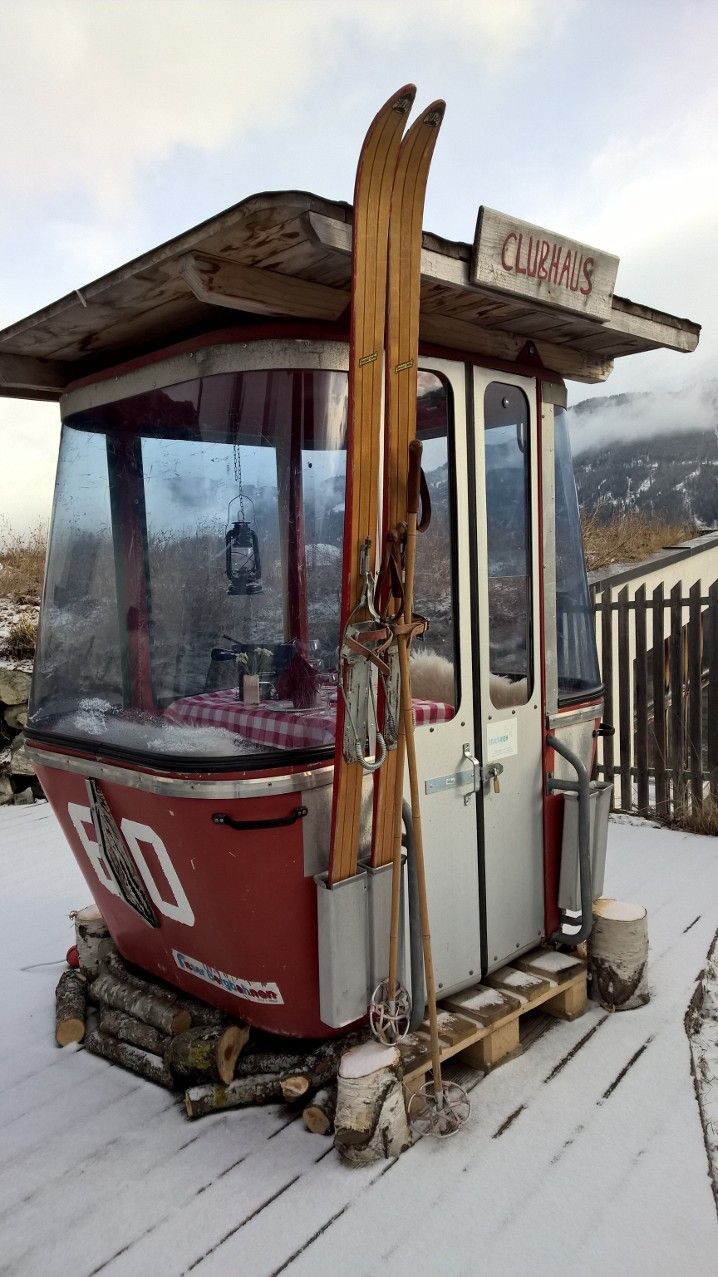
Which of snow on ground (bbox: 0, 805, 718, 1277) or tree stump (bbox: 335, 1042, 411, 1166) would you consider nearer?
snow on ground (bbox: 0, 805, 718, 1277)

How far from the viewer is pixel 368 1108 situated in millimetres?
2607

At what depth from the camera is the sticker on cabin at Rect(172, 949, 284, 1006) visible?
292 centimetres

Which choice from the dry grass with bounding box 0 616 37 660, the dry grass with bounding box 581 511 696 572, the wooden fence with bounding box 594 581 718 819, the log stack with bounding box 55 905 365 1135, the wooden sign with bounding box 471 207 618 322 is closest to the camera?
the wooden sign with bounding box 471 207 618 322

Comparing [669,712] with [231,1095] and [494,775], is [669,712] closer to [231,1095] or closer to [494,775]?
[494,775]

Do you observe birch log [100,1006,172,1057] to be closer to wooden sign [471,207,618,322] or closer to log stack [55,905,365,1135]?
log stack [55,905,365,1135]

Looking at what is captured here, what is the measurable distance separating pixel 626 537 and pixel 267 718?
43.2 ft

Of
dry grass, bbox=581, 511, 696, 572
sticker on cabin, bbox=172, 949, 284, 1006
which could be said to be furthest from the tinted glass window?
dry grass, bbox=581, 511, 696, 572

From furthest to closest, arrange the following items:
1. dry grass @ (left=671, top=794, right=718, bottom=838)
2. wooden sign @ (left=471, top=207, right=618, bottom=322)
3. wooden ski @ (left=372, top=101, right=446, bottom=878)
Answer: dry grass @ (left=671, top=794, right=718, bottom=838) → wooden sign @ (left=471, top=207, right=618, bottom=322) → wooden ski @ (left=372, top=101, right=446, bottom=878)

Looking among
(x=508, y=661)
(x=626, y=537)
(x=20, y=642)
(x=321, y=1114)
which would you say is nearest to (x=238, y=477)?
(x=508, y=661)

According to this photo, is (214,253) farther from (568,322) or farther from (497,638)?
(497,638)

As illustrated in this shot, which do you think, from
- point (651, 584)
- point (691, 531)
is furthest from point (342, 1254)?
point (691, 531)

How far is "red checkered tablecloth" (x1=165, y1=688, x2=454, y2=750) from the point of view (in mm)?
2797

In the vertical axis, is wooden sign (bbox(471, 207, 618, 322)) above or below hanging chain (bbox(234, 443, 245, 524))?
above

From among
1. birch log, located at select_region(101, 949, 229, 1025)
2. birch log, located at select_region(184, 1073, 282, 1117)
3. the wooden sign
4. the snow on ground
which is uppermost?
the wooden sign
